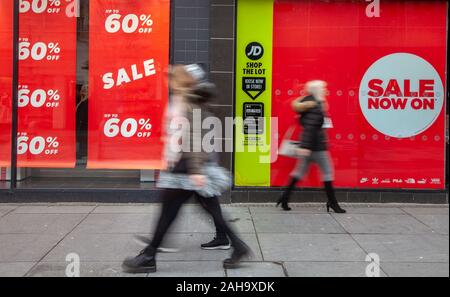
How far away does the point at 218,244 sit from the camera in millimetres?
5996

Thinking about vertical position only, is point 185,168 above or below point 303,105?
below

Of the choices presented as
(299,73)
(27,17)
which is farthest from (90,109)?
(299,73)

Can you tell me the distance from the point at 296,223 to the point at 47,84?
4432 millimetres

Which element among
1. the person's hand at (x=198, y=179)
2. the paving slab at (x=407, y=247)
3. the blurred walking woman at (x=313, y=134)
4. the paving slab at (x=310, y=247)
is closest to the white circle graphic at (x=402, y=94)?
the blurred walking woman at (x=313, y=134)

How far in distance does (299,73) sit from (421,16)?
2046mm

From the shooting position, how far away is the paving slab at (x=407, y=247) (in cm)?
579

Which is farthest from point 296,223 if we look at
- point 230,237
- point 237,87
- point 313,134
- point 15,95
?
point 15,95

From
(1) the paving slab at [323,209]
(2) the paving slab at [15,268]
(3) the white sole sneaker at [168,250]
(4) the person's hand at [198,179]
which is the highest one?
(4) the person's hand at [198,179]

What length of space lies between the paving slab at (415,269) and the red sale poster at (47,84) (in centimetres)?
533

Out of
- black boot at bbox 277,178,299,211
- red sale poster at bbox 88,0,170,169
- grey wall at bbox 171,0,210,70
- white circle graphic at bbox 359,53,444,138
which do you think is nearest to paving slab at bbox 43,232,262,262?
black boot at bbox 277,178,299,211

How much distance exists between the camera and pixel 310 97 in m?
7.48

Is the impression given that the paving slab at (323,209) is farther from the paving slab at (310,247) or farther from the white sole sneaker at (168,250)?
the white sole sneaker at (168,250)

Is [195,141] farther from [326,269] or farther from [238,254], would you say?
[326,269]
